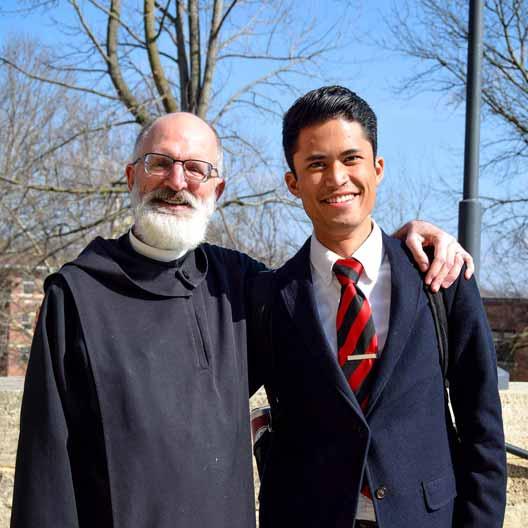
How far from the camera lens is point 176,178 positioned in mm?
2494

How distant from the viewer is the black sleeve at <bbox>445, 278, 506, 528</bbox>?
212cm

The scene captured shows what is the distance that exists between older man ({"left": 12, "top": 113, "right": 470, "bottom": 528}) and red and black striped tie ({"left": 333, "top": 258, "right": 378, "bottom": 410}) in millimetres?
285

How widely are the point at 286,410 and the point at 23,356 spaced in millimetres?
18888

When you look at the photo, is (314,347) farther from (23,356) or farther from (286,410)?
(23,356)

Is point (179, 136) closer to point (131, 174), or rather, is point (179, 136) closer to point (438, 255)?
point (131, 174)

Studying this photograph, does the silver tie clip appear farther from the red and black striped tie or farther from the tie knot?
the tie knot

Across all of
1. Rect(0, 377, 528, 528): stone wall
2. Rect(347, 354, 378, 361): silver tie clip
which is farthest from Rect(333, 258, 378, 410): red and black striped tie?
Rect(0, 377, 528, 528): stone wall

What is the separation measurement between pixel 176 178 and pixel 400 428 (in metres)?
1.16

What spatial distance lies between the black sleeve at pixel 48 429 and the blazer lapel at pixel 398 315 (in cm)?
94

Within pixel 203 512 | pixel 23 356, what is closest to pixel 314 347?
pixel 203 512

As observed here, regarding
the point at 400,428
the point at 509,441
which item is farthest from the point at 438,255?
the point at 509,441

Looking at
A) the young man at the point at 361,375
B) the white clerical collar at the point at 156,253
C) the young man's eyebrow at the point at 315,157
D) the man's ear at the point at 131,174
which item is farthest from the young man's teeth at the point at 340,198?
the man's ear at the point at 131,174

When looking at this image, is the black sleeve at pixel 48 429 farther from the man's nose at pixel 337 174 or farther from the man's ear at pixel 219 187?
the man's nose at pixel 337 174

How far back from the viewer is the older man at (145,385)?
2115 mm
